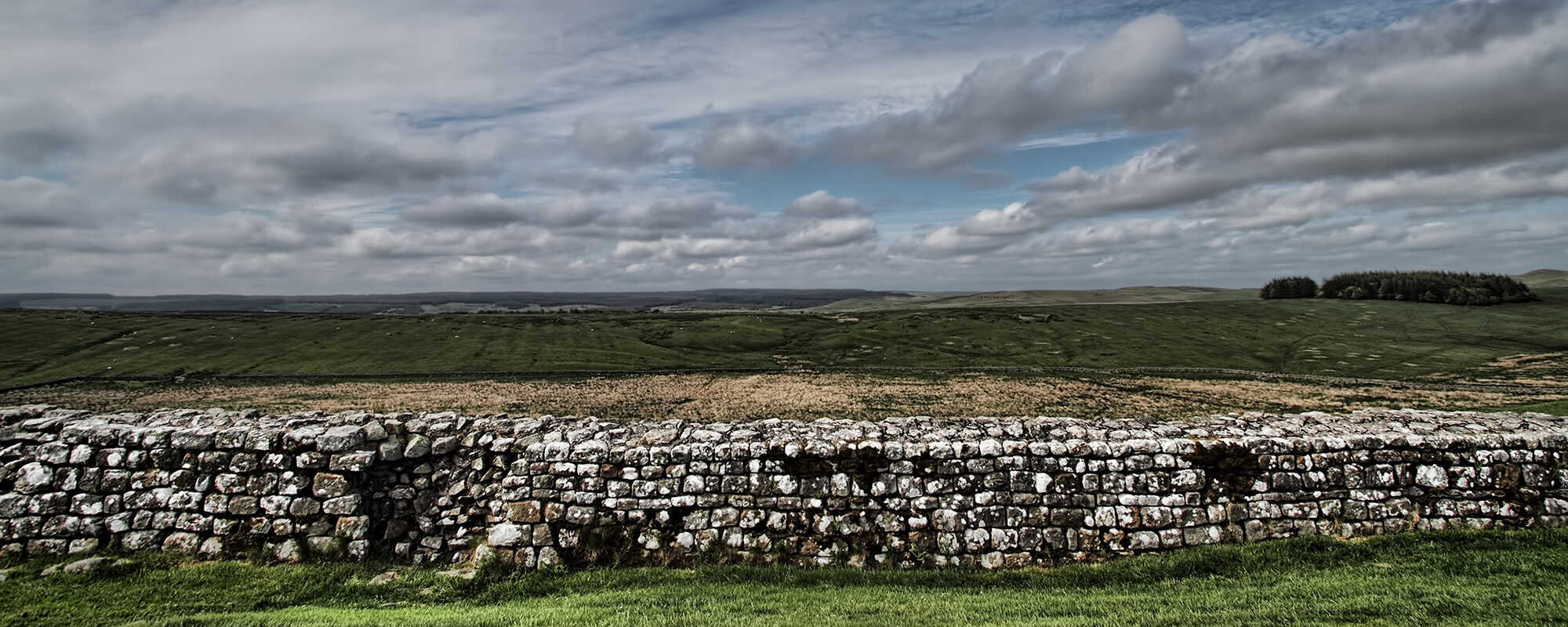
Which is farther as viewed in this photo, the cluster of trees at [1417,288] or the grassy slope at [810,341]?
the cluster of trees at [1417,288]

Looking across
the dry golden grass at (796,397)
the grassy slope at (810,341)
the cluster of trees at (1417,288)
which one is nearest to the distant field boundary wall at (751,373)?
the grassy slope at (810,341)

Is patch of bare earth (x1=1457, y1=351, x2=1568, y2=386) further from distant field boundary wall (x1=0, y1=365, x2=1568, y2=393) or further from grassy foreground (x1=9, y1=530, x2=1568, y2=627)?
grassy foreground (x1=9, y1=530, x2=1568, y2=627)

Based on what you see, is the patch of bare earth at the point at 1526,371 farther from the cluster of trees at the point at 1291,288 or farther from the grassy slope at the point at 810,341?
the cluster of trees at the point at 1291,288

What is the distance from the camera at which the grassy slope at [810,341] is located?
228 feet

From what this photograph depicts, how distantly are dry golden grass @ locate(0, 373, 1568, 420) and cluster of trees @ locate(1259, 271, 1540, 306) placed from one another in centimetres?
9817

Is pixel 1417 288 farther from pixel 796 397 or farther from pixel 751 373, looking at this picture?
pixel 796 397

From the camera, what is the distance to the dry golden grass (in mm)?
35469

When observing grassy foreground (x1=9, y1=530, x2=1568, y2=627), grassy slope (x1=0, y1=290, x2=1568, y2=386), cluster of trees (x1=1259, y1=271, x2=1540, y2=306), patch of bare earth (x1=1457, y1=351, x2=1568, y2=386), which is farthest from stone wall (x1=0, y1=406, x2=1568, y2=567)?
cluster of trees (x1=1259, y1=271, x2=1540, y2=306)

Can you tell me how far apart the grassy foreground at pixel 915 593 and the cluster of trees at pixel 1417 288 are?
145m

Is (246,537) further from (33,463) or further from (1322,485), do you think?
(1322,485)

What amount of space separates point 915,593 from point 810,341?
3413 inches

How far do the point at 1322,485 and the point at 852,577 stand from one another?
20.2ft

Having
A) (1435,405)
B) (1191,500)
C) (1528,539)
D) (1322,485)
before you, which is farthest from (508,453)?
(1435,405)

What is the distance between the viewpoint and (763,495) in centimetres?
844
